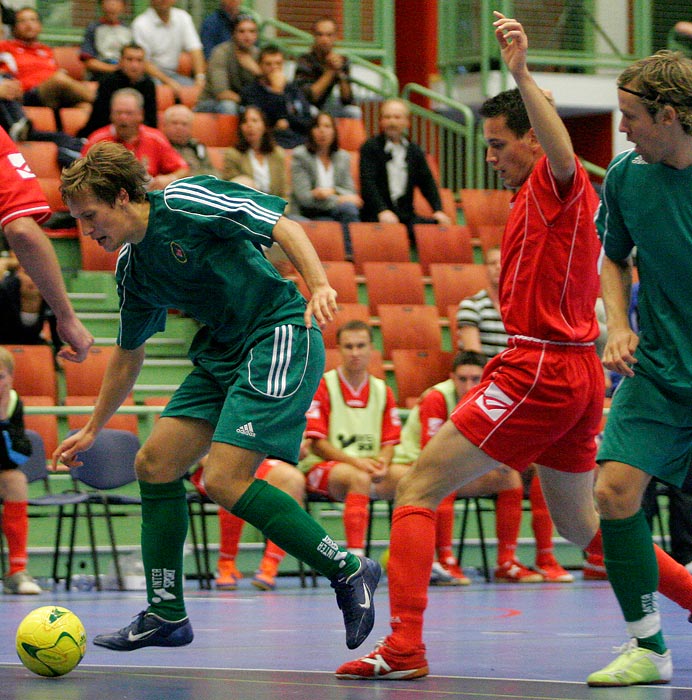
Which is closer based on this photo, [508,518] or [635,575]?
[635,575]

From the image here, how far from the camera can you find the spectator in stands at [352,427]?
881 centimetres

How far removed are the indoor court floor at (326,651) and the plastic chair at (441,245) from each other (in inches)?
166

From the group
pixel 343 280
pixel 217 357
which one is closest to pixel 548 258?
pixel 217 357

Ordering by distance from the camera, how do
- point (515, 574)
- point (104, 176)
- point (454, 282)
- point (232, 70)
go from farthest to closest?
point (232, 70) → point (454, 282) → point (515, 574) → point (104, 176)

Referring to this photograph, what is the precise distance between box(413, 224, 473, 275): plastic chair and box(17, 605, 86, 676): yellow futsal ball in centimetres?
774

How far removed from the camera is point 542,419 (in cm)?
452

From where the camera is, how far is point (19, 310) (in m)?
9.46

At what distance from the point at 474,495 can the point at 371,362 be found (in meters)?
1.47

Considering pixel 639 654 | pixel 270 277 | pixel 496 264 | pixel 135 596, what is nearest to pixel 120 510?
pixel 135 596

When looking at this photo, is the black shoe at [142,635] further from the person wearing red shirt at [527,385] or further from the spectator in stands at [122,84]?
the spectator in stands at [122,84]

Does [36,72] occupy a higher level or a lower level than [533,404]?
lower

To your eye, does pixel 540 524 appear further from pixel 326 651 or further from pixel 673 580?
pixel 673 580

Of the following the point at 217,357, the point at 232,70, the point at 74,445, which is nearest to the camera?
the point at 217,357

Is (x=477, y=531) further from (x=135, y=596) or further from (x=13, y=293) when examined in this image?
(x=13, y=293)
